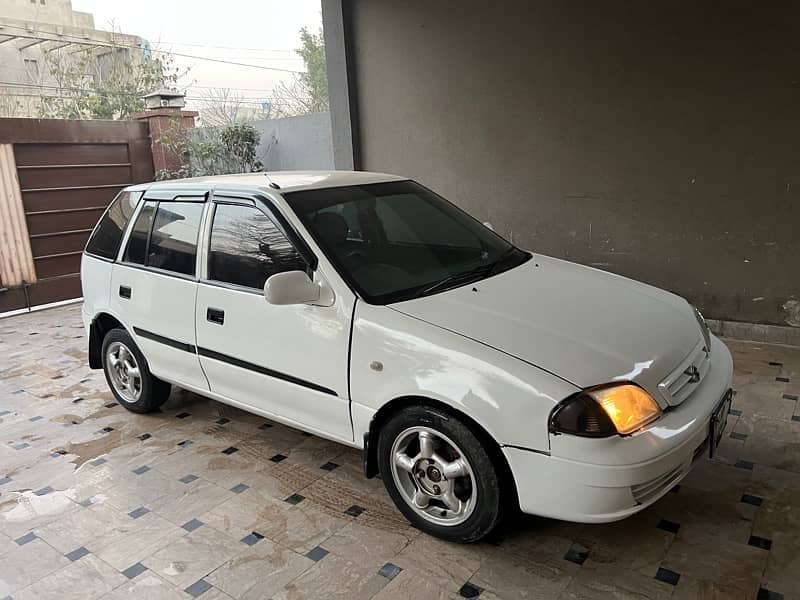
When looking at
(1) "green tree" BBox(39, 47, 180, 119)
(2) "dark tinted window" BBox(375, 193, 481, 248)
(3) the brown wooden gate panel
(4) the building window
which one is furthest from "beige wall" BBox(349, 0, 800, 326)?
(4) the building window

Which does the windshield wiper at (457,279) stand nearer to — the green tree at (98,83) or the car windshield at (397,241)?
the car windshield at (397,241)

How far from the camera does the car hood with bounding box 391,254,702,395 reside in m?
2.29

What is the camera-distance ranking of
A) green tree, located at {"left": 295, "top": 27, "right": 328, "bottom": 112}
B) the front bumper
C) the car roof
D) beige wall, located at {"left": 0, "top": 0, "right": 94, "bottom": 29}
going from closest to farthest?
1. the front bumper
2. the car roof
3. beige wall, located at {"left": 0, "top": 0, "right": 94, "bottom": 29}
4. green tree, located at {"left": 295, "top": 27, "right": 328, "bottom": 112}

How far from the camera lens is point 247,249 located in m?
3.15

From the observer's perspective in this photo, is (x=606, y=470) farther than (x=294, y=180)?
No

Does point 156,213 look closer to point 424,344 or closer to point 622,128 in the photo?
point 424,344

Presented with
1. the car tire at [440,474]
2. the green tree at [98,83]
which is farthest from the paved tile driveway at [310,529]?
the green tree at [98,83]

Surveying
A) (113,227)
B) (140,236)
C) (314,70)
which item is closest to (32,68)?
(314,70)

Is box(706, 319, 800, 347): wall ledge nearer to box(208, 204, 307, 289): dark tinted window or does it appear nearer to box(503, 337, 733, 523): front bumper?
box(503, 337, 733, 523): front bumper

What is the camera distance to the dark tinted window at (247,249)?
298 cm

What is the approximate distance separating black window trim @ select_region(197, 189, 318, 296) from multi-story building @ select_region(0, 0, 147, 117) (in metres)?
10.2

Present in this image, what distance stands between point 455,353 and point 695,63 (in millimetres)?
3626

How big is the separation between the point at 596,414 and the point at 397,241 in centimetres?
139

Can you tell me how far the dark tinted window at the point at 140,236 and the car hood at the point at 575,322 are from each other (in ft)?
6.42
